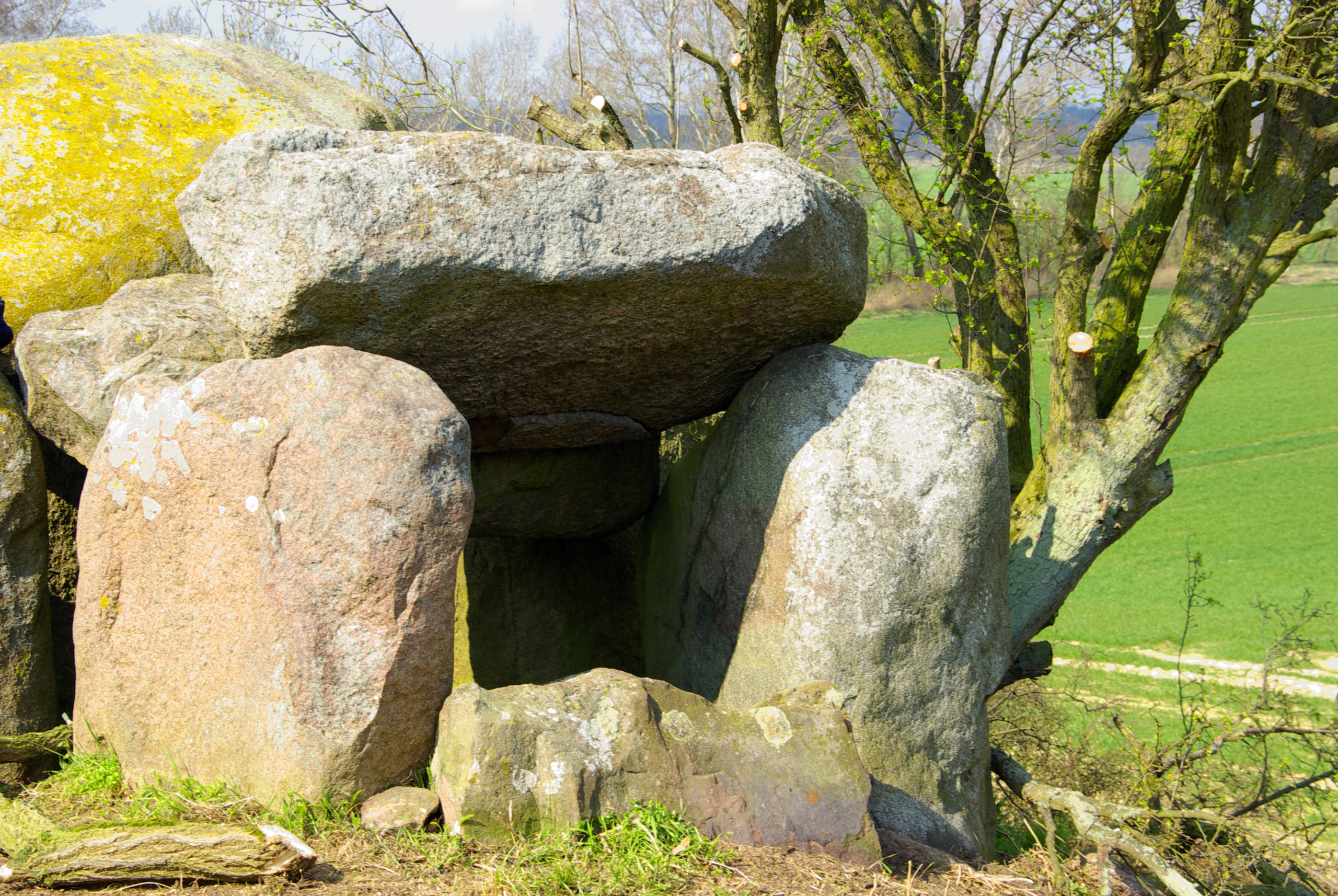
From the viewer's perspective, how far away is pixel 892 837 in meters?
3.71

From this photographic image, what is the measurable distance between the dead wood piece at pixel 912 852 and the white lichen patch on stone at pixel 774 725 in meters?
0.54

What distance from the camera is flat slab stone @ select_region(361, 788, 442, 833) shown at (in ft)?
10.4

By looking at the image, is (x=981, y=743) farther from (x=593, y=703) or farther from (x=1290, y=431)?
(x=1290, y=431)

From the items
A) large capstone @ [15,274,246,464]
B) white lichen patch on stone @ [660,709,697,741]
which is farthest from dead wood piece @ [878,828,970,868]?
large capstone @ [15,274,246,464]

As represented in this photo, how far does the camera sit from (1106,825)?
3.75 metres

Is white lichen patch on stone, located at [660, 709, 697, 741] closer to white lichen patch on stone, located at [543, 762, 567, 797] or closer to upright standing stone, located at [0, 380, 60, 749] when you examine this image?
white lichen patch on stone, located at [543, 762, 567, 797]

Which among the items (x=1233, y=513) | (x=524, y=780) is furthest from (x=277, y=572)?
(x=1233, y=513)

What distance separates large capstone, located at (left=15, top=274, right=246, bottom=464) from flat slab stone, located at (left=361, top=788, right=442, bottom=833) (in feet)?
5.88

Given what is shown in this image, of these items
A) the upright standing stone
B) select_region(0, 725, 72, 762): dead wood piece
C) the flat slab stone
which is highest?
the upright standing stone

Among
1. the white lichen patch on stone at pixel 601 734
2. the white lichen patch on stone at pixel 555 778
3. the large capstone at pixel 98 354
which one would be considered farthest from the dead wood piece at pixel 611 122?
the white lichen patch on stone at pixel 555 778

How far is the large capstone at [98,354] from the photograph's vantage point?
3982 millimetres

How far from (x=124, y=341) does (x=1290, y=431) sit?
23581 mm

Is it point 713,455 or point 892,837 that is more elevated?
point 713,455

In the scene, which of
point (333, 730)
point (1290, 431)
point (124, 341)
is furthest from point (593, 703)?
point (1290, 431)
